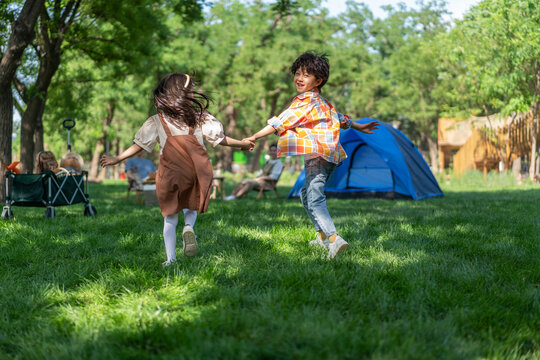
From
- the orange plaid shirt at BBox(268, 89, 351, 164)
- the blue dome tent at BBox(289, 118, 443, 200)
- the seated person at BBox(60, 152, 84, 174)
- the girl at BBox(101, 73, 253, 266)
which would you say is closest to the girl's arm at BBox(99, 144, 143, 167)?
the girl at BBox(101, 73, 253, 266)

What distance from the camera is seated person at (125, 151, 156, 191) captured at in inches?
439

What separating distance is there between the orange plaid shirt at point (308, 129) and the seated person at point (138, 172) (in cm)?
733

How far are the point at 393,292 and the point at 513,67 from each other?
55.5 ft

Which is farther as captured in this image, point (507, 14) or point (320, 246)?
point (507, 14)

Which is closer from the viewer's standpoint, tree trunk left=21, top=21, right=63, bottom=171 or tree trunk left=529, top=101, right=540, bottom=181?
tree trunk left=21, top=21, right=63, bottom=171

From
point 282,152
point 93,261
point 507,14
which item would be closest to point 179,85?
point 282,152

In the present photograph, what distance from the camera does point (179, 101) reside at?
376 cm

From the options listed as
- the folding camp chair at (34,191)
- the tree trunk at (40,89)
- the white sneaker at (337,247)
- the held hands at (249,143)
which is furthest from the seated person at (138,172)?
the white sneaker at (337,247)

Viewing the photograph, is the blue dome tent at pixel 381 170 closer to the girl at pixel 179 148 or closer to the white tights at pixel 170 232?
the girl at pixel 179 148

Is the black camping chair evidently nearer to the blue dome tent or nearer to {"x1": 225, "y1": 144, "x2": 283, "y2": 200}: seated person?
{"x1": 225, "y1": 144, "x2": 283, "y2": 200}: seated person

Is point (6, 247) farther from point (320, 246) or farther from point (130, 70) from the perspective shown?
point (130, 70)

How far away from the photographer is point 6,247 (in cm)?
466

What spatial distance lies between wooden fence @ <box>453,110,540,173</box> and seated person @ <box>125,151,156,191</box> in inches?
528

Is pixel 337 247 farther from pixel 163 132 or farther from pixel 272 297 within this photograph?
pixel 163 132
